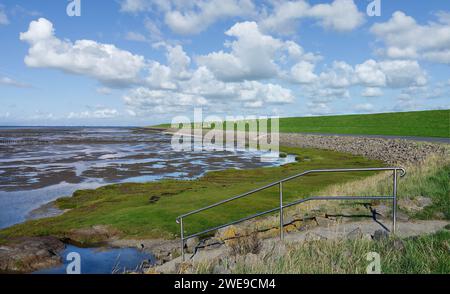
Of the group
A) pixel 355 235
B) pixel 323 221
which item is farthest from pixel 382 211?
pixel 355 235

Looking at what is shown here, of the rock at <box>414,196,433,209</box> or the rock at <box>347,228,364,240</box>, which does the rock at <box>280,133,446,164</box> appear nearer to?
the rock at <box>414,196,433,209</box>

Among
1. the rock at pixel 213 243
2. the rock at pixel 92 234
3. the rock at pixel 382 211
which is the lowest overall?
the rock at pixel 92 234

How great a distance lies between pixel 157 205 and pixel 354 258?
15478 millimetres

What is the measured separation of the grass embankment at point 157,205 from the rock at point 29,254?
146cm

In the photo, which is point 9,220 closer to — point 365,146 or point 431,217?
point 431,217

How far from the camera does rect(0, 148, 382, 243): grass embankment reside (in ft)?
55.7

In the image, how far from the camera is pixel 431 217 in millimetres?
9969

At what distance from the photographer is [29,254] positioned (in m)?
13.8

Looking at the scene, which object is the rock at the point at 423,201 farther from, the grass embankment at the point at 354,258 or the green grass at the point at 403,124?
the green grass at the point at 403,124

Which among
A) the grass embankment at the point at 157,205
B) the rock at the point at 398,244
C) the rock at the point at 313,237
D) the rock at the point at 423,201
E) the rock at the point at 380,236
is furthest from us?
the grass embankment at the point at 157,205

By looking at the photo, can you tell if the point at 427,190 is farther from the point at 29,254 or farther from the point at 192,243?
the point at 29,254

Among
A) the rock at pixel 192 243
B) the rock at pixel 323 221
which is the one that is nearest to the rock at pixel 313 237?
the rock at pixel 323 221

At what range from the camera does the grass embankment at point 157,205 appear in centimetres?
1698
